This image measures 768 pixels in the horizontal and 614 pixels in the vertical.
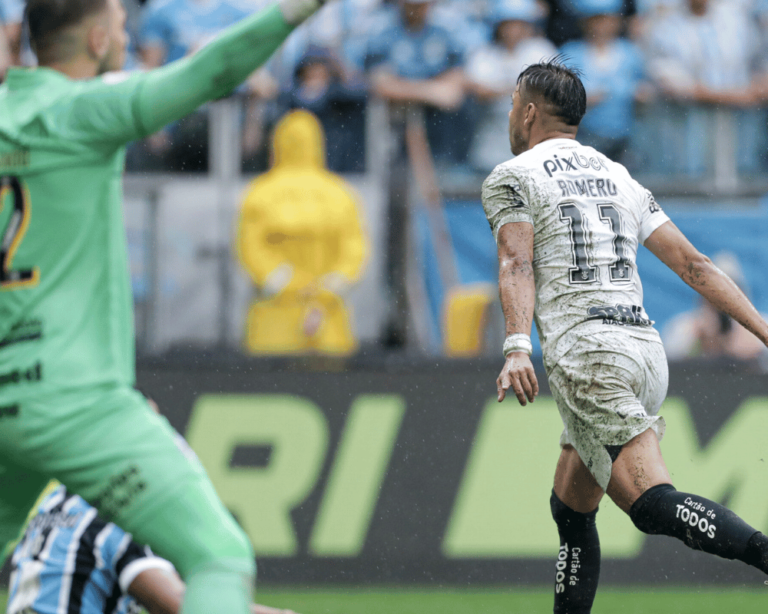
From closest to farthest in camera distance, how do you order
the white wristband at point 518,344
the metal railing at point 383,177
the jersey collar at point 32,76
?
the jersey collar at point 32,76
the white wristband at point 518,344
the metal railing at point 383,177

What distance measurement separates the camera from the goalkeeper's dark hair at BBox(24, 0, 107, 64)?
10.7 ft

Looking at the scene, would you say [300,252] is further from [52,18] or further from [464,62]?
[52,18]

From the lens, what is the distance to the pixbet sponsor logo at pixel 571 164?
381cm

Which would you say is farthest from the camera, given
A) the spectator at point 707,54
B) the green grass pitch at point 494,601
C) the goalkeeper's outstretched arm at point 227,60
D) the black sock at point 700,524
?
the spectator at point 707,54

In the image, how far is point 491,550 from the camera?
7223mm

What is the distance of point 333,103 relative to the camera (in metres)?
7.74

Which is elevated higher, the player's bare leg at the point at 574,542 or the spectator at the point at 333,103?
the spectator at the point at 333,103

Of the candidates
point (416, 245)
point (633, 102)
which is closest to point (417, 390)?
point (416, 245)

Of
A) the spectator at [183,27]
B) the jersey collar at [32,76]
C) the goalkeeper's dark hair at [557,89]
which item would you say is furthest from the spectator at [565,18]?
the jersey collar at [32,76]

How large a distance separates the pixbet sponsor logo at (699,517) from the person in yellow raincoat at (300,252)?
4.14 meters

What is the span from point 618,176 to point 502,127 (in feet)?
12.1

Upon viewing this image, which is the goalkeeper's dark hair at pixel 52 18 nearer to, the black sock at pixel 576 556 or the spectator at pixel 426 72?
the black sock at pixel 576 556

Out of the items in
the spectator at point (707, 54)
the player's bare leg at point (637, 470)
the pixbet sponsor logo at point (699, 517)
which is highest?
the spectator at point (707, 54)

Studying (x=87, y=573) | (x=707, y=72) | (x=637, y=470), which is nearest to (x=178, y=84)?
(x=87, y=573)
